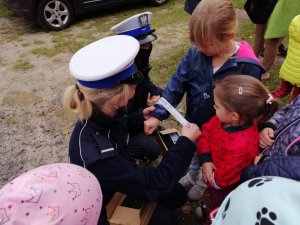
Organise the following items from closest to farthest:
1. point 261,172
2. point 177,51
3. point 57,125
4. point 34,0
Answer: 1. point 261,172
2. point 57,125
3. point 177,51
4. point 34,0

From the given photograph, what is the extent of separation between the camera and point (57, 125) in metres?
3.72

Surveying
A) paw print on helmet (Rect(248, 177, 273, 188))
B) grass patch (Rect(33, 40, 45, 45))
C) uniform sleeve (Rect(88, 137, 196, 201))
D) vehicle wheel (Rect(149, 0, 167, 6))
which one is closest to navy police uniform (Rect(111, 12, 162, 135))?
uniform sleeve (Rect(88, 137, 196, 201))

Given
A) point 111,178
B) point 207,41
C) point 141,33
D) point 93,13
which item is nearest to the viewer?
point 111,178

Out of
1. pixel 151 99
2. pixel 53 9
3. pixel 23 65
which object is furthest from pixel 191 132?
pixel 53 9

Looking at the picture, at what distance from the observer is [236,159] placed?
1.90m

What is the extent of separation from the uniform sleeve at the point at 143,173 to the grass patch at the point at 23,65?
11.7ft

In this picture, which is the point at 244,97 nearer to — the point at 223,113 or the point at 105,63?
the point at 223,113

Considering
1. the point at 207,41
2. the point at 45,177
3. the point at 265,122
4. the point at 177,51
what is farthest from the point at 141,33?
the point at 177,51

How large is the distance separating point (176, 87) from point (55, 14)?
4.38 meters

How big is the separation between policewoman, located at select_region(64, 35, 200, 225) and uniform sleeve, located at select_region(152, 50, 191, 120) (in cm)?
46

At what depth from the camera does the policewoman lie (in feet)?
5.57

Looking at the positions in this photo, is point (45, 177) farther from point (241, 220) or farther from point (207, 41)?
point (207, 41)

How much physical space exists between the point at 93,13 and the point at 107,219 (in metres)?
5.66

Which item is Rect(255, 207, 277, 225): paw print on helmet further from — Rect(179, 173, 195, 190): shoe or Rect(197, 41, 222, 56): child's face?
Rect(179, 173, 195, 190): shoe
